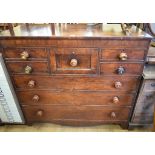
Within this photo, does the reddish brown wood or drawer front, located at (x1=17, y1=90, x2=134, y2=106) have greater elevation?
the reddish brown wood

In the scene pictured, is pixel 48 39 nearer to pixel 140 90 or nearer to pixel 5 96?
pixel 5 96

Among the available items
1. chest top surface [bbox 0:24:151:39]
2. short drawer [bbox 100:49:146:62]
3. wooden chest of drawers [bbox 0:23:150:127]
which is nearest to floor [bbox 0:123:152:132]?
wooden chest of drawers [bbox 0:23:150:127]

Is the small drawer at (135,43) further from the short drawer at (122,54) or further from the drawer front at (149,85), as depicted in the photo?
the drawer front at (149,85)

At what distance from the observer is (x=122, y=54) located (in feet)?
3.63

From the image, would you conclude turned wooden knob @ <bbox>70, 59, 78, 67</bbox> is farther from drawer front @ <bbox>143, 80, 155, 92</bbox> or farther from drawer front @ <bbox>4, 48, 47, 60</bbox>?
drawer front @ <bbox>143, 80, 155, 92</bbox>

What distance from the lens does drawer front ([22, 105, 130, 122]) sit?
1.46m

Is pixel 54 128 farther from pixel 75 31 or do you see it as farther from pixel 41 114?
pixel 75 31

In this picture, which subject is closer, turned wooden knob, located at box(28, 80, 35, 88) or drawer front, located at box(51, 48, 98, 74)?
drawer front, located at box(51, 48, 98, 74)

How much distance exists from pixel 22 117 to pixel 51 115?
300 millimetres

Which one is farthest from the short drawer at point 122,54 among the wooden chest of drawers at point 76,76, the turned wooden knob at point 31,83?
the turned wooden knob at point 31,83

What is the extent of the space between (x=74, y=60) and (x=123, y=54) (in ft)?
1.10

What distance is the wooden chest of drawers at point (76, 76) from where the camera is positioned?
1.11 meters

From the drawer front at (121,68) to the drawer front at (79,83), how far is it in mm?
57
